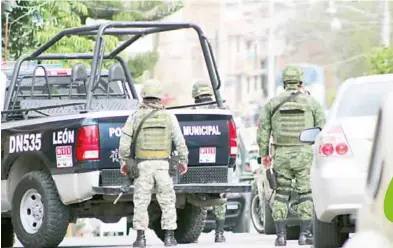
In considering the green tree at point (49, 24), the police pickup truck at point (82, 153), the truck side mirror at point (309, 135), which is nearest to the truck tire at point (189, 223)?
the police pickup truck at point (82, 153)

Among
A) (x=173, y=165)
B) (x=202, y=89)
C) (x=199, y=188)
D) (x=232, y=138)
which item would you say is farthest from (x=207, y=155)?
(x=202, y=89)

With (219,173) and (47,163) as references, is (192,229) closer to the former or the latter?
(219,173)

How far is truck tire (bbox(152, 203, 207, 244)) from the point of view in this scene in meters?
15.3

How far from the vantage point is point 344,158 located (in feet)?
37.5

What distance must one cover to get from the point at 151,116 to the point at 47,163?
1156 millimetres

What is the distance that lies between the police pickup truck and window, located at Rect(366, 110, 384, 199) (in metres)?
7.59

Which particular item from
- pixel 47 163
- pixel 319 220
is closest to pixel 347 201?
pixel 319 220

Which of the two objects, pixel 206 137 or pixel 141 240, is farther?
pixel 206 137

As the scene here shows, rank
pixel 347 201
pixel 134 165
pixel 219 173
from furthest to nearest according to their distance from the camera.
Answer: pixel 219 173 → pixel 134 165 → pixel 347 201

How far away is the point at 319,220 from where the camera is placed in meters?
11.8

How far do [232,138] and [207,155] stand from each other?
13.0 inches

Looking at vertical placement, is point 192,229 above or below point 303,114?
below

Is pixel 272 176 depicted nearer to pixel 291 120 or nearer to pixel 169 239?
pixel 291 120

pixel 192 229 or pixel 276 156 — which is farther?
pixel 192 229
